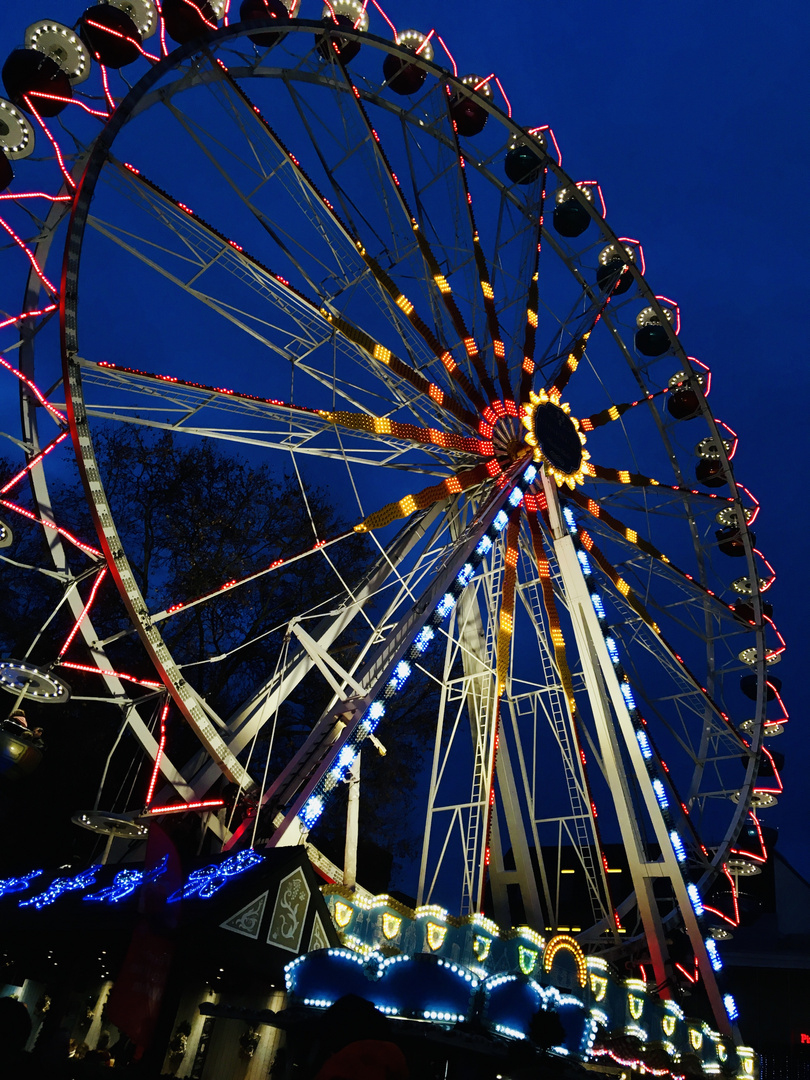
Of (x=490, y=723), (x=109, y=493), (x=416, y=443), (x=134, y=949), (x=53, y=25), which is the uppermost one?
(x=109, y=493)

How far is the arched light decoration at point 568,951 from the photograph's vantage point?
8.54 m

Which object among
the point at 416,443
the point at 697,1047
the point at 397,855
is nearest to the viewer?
the point at 697,1047

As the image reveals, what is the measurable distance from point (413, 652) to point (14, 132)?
6.88 meters

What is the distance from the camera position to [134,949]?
6.09m

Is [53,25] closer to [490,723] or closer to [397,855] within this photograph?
[490,723]

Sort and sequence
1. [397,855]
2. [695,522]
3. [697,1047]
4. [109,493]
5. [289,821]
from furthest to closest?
1. [397,855]
2. [109,493]
3. [695,522]
4. [697,1047]
5. [289,821]

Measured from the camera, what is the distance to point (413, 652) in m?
9.30

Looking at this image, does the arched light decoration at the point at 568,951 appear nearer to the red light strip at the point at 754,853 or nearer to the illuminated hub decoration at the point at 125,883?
the illuminated hub decoration at the point at 125,883

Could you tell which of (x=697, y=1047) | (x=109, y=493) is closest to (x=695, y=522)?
(x=697, y=1047)

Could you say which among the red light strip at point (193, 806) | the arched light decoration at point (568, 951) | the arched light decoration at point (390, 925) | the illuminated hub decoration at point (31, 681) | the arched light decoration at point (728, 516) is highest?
the arched light decoration at point (728, 516)

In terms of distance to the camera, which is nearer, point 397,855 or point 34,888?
point 34,888

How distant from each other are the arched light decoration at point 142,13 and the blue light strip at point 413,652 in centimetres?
713

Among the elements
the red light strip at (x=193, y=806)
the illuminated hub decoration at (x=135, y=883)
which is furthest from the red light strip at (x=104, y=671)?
the illuminated hub decoration at (x=135, y=883)

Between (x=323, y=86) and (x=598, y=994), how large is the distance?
12.3 metres
